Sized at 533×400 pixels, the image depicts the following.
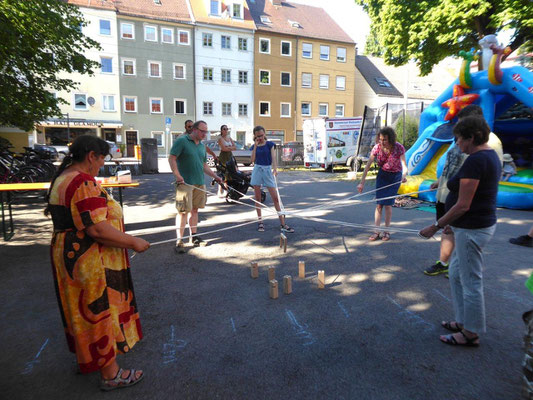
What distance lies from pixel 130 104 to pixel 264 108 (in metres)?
12.7

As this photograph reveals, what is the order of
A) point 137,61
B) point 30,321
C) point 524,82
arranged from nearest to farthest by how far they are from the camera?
point 30,321 < point 524,82 < point 137,61

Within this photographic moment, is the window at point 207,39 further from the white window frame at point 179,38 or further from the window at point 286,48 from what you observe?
the window at point 286,48

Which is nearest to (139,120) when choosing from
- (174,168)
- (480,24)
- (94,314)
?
(480,24)

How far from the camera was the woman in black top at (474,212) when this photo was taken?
2627mm

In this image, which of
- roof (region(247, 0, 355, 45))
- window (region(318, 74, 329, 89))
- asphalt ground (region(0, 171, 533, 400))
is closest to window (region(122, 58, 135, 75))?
roof (region(247, 0, 355, 45))

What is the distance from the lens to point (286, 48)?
35875mm

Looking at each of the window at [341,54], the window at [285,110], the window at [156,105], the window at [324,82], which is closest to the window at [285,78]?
the window at [285,110]

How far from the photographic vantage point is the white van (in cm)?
1812

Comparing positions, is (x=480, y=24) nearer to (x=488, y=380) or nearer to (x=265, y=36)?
(x=488, y=380)

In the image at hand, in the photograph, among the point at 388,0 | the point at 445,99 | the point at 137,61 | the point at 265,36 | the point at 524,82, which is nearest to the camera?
the point at 524,82

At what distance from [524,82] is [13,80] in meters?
13.6

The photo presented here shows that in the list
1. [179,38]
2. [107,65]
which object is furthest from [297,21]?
[107,65]

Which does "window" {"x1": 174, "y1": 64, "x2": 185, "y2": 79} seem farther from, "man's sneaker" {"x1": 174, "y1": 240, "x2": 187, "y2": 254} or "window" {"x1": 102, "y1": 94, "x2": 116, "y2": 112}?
"man's sneaker" {"x1": 174, "y1": 240, "x2": 187, "y2": 254}

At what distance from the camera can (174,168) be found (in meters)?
5.14
